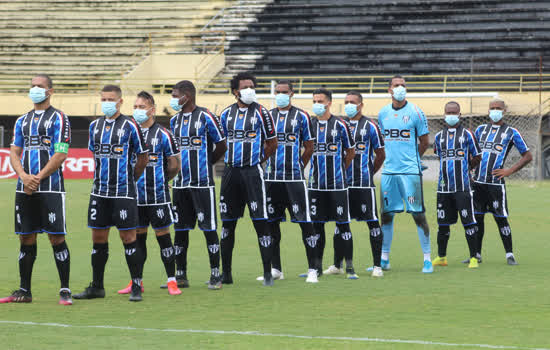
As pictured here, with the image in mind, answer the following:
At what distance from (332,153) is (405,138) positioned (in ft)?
3.43

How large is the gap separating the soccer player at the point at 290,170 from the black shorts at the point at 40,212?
2.47 metres

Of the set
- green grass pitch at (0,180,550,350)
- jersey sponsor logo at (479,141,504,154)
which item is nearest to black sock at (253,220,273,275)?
green grass pitch at (0,180,550,350)

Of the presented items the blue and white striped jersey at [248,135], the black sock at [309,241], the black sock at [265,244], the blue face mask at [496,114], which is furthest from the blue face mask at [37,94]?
the blue face mask at [496,114]

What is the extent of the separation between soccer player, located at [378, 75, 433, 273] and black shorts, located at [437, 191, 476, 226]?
2.45 ft

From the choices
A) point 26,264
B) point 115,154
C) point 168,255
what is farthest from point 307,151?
point 26,264

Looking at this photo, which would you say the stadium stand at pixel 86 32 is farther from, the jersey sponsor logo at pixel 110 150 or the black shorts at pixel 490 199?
the jersey sponsor logo at pixel 110 150

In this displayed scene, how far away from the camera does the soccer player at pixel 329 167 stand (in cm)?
933

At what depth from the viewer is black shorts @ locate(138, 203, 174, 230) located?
27.0ft

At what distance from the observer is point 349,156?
30.8ft

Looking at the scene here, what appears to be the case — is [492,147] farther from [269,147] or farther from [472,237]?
[269,147]

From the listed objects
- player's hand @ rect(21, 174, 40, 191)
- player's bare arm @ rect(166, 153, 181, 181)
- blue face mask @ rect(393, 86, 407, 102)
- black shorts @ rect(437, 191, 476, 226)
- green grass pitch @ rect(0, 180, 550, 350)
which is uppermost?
blue face mask @ rect(393, 86, 407, 102)

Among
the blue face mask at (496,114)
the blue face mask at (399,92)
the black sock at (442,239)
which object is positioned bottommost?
the black sock at (442,239)

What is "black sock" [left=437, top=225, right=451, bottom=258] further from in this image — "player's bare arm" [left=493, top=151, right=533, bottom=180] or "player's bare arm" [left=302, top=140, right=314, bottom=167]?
"player's bare arm" [left=302, top=140, right=314, bottom=167]

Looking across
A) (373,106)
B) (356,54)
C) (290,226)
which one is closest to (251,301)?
(290,226)
